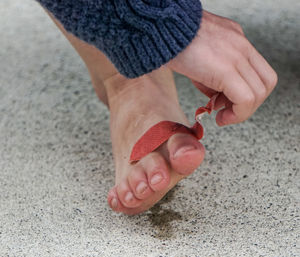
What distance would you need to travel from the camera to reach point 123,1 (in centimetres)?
63

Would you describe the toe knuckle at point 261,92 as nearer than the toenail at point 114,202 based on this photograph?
Yes

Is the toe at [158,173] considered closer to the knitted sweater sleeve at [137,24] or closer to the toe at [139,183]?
the toe at [139,183]

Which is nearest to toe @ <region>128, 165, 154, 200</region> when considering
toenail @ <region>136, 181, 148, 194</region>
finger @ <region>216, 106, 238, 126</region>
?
A: toenail @ <region>136, 181, 148, 194</region>

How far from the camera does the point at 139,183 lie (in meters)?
0.76

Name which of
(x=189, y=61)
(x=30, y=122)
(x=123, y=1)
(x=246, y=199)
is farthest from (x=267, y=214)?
(x=30, y=122)

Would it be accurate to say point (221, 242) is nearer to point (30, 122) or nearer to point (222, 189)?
point (222, 189)

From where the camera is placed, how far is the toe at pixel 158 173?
742mm

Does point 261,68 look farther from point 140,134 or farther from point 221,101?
point 140,134

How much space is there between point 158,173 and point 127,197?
7cm

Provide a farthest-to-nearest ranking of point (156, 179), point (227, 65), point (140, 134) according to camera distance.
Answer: point (140, 134) < point (156, 179) < point (227, 65)

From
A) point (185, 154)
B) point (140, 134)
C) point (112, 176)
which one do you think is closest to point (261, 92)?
point (185, 154)

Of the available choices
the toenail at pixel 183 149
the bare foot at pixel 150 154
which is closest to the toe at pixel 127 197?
the bare foot at pixel 150 154

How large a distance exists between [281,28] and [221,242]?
35.2 inches

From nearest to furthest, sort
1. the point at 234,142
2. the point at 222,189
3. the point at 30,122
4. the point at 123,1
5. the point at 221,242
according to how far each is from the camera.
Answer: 1. the point at 123,1
2. the point at 221,242
3. the point at 222,189
4. the point at 234,142
5. the point at 30,122
